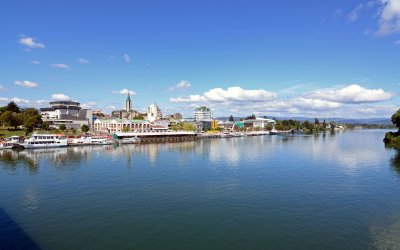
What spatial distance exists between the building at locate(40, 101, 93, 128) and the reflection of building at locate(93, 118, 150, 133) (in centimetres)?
418

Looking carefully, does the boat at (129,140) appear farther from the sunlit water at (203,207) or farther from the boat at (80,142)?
the sunlit water at (203,207)

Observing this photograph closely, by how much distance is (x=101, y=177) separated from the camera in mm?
31625

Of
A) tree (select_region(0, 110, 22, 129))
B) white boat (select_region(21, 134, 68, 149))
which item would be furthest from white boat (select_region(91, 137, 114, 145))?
tree (select_region(0, 110, 22, 129))

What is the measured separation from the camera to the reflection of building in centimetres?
11469

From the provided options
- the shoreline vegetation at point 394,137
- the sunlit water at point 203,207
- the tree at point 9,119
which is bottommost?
the sunlit water at point 203,207

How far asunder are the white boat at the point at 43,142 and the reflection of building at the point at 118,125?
1806 inches

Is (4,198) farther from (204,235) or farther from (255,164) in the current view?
(255,164)

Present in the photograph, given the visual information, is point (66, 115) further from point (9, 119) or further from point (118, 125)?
point (9, 119)

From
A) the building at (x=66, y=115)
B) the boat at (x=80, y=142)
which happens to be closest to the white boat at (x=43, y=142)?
the boat at (x=80, y=142)

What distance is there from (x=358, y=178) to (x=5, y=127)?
3486 inches

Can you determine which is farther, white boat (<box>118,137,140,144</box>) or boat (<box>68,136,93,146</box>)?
white boat (<box>118,137,140,144</box>)

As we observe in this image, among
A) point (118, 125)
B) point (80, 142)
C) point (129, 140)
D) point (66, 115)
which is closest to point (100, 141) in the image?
point (80, 142)

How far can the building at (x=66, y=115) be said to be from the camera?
4360 inches

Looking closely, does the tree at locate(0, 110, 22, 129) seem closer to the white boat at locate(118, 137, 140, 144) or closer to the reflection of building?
the white boat at locate(118, 137, 140, 144)
